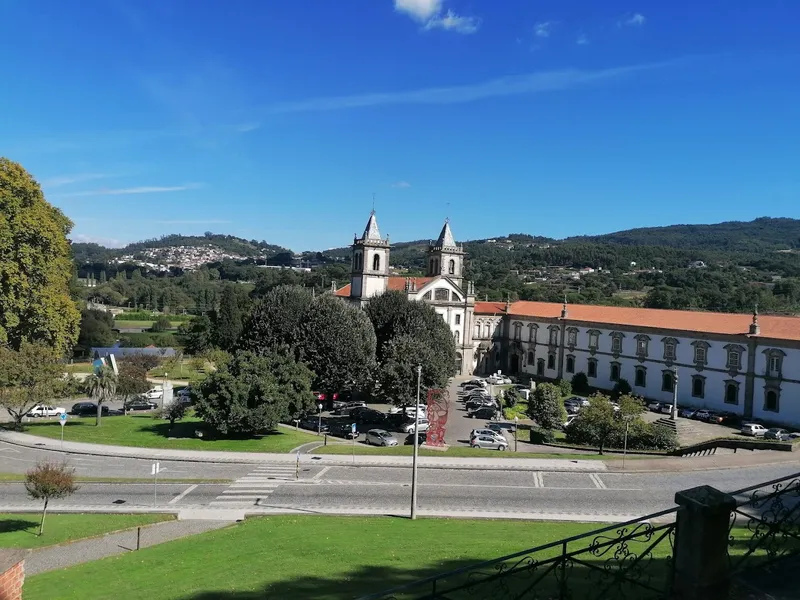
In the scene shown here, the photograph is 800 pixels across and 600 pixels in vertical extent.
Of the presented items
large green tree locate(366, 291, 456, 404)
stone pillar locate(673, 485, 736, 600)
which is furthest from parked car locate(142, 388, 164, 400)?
stone pillar locate(673, 485, 736, 600)

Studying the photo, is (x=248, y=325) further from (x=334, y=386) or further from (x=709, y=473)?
(x=709, y=473)

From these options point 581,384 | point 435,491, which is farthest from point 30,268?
point 581,384

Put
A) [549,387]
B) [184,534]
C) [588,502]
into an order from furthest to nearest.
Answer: [549,387], [588,502], [184,534]

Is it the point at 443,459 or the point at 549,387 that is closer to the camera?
the point at 443,459

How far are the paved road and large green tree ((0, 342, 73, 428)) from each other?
36.3 ft

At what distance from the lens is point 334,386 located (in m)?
43.7

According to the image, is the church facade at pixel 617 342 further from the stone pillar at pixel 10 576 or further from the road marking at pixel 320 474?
the stone pillar at pixel 10 576

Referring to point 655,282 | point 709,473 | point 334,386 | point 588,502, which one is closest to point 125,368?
point 334,386

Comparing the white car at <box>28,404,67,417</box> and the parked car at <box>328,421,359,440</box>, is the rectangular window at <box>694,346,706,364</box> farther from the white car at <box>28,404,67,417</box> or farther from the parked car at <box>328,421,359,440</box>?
the white car at <box>28,404,67,417</box>

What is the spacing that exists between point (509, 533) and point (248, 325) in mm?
32326

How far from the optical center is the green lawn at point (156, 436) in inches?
1332

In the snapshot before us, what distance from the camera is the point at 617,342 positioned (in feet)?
185

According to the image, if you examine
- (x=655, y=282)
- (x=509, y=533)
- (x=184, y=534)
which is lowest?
(x=184, y=534)

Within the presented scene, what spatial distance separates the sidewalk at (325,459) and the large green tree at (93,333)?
45579mm
